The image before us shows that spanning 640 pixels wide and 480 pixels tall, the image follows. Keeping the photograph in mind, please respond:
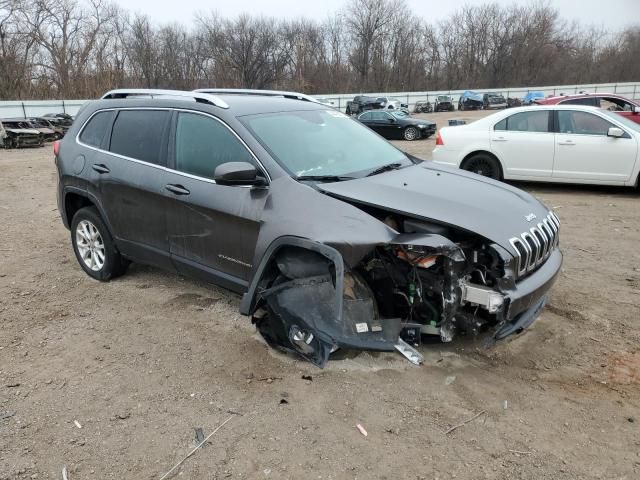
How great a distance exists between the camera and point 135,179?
14.0 feet

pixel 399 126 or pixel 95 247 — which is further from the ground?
pixel 399 126

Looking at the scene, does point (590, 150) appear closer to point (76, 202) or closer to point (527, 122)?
point (527, 122)

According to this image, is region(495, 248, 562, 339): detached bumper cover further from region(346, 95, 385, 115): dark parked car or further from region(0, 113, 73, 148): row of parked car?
region(346, 95, 385, 115): dark parked car

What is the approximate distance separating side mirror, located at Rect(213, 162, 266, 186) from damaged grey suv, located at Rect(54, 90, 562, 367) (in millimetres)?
11

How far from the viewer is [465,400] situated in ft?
10.0

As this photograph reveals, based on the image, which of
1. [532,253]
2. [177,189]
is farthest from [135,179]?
[532,253]

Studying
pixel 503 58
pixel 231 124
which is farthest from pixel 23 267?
pixel 503 58

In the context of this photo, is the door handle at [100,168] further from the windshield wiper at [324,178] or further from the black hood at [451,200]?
the black hood at [451,200]

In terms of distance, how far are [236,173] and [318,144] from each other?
884 mm

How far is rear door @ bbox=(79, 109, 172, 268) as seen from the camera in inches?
165

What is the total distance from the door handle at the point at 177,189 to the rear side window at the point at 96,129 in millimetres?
1266

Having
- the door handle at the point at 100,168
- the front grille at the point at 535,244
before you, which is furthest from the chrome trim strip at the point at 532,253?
the door handle at the point at 100,168

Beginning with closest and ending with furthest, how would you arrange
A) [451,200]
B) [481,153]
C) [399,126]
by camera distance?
[451,200] < [481,153] < [399,126]

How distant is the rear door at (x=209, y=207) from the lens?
3566mm
